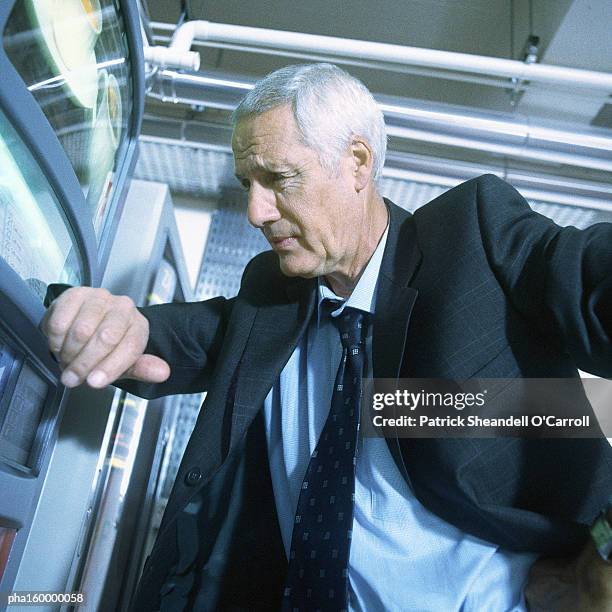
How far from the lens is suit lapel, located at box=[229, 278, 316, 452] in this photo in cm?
121

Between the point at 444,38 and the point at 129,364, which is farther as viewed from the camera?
the point at 444,38

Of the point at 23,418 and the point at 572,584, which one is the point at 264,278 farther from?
the point at 572,584

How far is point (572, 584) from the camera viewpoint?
0.99 metres

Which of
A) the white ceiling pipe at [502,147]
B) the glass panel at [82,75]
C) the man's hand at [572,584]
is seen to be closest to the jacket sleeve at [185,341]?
the glass panel at [82,75]

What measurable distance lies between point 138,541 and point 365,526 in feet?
3.53

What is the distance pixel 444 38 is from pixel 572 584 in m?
2.36

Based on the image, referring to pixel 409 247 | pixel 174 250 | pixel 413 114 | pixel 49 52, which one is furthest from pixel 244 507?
pixel 413 114

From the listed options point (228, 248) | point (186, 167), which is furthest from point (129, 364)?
point (228, 248)

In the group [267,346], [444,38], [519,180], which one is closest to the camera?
[267,346]

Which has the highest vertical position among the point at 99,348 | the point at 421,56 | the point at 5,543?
the point at 421,56

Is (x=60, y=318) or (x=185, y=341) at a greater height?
(x=185, y=341)

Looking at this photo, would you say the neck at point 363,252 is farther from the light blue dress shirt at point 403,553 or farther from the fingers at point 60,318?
the fingers at point 60,318

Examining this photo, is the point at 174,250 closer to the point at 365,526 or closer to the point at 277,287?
the point at 277,287
